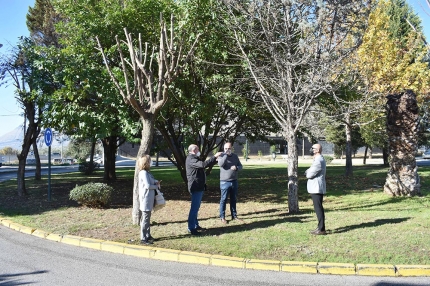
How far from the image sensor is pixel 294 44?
11062 mm

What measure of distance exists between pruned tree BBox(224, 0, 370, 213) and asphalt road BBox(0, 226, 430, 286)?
4207mm

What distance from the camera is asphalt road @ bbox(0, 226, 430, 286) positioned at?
219 inches

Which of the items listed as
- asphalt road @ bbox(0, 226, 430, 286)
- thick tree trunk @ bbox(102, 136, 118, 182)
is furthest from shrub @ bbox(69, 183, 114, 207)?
thick tree trunk @ bbox(102, 136, 118, 182)

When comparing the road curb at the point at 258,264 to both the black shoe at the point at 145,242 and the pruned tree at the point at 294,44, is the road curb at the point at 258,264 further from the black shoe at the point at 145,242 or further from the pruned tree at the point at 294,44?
the pruned tree at the point at 294,44

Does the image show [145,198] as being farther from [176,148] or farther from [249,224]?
[176,148]

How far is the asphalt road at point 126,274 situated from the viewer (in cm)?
557

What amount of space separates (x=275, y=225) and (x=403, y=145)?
6465 mm

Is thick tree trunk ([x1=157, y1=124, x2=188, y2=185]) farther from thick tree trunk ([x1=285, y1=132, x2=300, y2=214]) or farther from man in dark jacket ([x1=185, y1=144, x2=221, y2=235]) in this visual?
man in dark jacket ([x1=185, y1=144, x2=221, y2=235])

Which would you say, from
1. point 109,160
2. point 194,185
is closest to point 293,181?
point 194,185

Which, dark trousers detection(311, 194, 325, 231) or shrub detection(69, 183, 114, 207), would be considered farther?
shrub detection(69, 183, 114, 207)

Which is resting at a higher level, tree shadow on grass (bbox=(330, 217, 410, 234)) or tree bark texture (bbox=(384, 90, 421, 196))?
tree bark texture (bbox=(384, 90, 421, 196))

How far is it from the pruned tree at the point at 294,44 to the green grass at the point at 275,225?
160cm

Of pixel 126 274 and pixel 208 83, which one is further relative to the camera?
pixel 208 83

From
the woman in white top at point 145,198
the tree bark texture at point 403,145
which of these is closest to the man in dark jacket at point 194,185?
the woman in white top at point 145,198
